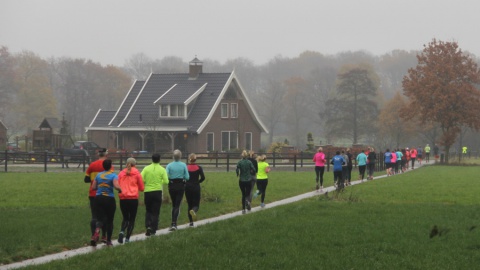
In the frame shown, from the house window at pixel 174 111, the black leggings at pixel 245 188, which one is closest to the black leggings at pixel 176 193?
the black leggings at pixel 245 188

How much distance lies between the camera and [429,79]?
69.3 m

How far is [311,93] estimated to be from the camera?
134 metres

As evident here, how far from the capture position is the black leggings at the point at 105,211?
1543cm

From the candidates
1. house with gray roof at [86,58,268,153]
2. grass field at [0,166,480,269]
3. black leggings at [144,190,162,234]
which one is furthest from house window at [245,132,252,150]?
black leggings at [144,190,162,234]

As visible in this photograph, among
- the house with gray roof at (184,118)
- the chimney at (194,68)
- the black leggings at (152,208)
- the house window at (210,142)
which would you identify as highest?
the chimney at (194,68)

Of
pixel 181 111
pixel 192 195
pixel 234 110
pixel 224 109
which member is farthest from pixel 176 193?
pixel 234 110

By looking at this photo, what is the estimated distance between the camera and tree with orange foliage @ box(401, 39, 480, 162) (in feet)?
225

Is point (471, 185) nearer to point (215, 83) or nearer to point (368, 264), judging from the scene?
point (368, 264)

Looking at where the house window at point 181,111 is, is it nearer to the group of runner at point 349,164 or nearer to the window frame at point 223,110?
the window frame at point 223,110

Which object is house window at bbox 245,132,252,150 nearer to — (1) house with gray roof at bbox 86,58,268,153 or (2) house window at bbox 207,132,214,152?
(1) house with gray roof at bbox 86,58,268,153

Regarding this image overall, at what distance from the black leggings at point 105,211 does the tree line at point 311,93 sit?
5616cm

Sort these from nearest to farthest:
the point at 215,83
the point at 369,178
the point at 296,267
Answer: the point at 296,267 < the point at 369,178 < the point at 215,83

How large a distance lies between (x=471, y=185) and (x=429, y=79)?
35650mm

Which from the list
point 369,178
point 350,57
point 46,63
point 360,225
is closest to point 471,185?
point 369,178
